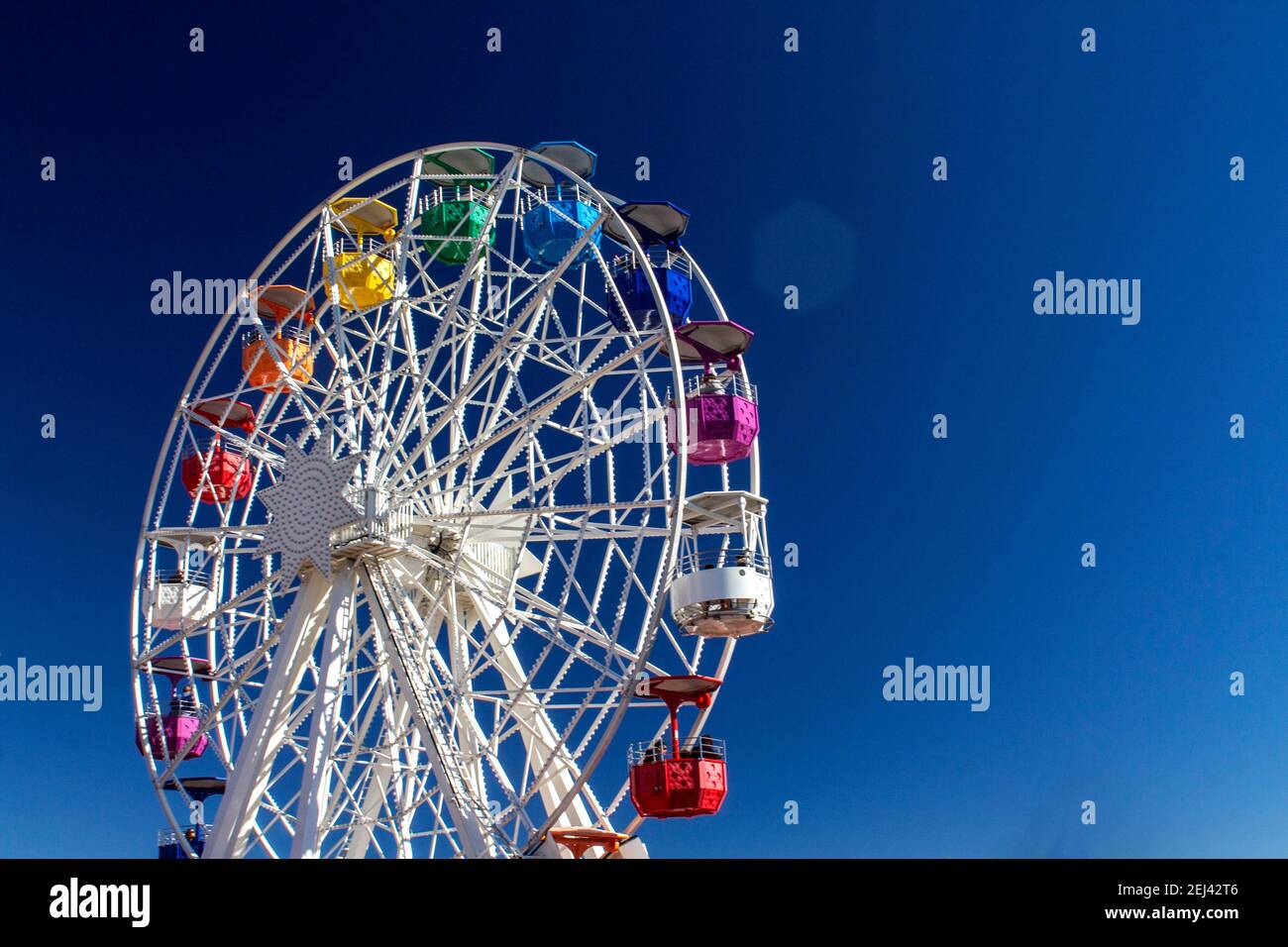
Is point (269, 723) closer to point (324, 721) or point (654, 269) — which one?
point (324, 721)

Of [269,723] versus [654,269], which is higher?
[654,269]

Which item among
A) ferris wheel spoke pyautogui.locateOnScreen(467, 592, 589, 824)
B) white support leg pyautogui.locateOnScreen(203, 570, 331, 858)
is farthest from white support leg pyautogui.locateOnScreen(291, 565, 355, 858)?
ferris wheel spoke pyautogui.locateOnScreen(467, 592, 589, 824)

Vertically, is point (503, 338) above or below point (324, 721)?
above

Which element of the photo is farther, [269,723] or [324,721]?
[269,723]

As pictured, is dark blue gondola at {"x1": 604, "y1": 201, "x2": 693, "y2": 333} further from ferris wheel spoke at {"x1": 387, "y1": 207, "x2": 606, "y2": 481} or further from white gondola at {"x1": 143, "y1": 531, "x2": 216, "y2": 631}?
white gondola at {"x1": 143, "y1": 531, "x2": 216, "y2": 631}

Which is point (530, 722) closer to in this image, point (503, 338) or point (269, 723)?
point (269, 723)

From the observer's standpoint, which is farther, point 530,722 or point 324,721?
point 530,722

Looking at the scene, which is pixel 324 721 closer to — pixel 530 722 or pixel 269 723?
pixel 269 723

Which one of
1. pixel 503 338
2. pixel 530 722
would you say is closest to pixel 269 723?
pixel 530 722

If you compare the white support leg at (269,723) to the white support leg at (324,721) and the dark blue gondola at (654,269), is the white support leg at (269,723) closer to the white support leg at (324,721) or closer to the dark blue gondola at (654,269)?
the white support leg at (324,721)

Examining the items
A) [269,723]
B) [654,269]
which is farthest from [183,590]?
[654,269]
